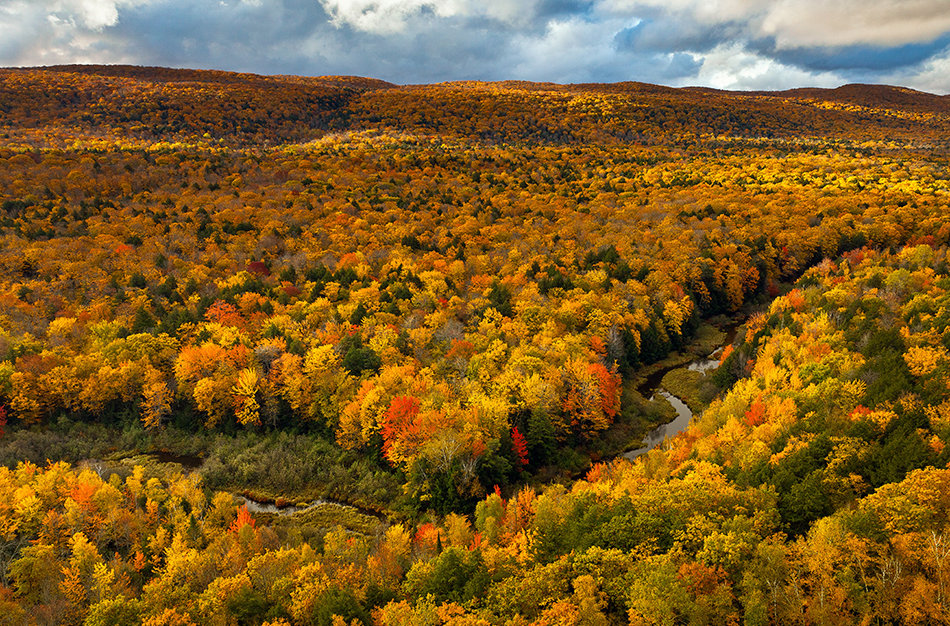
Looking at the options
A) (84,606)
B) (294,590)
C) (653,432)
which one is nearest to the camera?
(294,590)

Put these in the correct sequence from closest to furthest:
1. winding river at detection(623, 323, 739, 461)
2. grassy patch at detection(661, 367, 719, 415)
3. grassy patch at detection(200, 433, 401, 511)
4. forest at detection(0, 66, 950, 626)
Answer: forest at detection(0, 66, 950, 626), grassy patch at detection(200, 433, 401, 511), winding river at detection(623, 323, 739, 461), grassy patch at detection(661, 367, 719, 415)

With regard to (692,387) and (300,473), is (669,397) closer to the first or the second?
(692,387)

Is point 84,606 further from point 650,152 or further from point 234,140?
point 650,152

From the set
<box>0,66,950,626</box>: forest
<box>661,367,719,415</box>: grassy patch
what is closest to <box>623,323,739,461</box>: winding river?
<box>661,367,719,415</box>: grassy patch

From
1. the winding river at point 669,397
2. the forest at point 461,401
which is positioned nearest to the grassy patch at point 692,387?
the forest at point 461,401

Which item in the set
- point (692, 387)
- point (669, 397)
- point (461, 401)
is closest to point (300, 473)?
point (461, 401)

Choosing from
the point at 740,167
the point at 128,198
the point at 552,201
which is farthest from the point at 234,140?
the point at 740,167

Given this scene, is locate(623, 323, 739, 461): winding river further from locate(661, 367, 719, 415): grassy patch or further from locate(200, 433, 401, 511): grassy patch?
locate(200, 433, 401, 511): grassy patch

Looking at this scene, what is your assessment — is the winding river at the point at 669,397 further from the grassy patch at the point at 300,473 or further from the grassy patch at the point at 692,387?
the grassy patch at the point at 300,473
